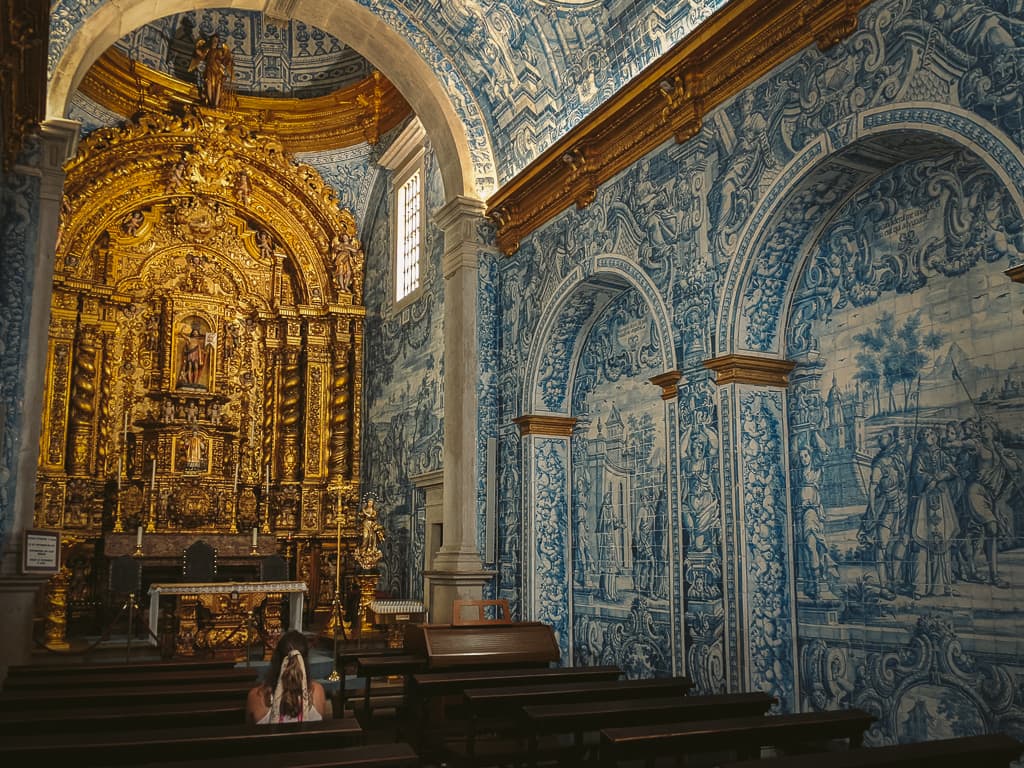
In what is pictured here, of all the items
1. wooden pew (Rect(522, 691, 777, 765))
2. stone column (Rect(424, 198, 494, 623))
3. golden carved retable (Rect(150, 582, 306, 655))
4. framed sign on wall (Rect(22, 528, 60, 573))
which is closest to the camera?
wooden pew (Rect(522, 691, 777, 765))

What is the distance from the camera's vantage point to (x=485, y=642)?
30.7 ft

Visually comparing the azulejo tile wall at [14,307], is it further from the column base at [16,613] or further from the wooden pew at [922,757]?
the wooden pew at [922,757]

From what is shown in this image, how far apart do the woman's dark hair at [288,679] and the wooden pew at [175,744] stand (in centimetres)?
48

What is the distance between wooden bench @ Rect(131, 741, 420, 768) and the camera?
4.18 m

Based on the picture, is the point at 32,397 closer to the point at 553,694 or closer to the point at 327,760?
the point at 553,694

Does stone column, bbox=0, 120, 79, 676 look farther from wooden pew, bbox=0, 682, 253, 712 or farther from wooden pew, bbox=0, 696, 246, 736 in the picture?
wooden pew, bbox=0, 696, 246, 736

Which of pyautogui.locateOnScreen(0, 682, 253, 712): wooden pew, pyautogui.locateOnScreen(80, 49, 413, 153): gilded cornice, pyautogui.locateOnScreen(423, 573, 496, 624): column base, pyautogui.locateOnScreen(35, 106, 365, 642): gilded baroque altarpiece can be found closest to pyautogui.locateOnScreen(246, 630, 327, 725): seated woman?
pyautogui.locateOnScreen(0, 682, 253, 712): wooden pew

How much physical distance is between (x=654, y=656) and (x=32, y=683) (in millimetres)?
5829

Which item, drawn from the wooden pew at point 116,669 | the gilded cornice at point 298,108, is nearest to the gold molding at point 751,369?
the wooden pew at point 116,669

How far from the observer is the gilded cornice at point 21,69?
742 cm

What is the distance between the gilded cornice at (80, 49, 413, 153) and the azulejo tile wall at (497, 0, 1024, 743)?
8.83 m

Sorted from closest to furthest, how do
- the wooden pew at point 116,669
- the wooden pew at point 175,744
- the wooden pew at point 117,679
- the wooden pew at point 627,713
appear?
the wooden pew at point 175,744, the wooden pew at point 627,713, the wooden pew at point 117,679, the wooden pew at point 116,669

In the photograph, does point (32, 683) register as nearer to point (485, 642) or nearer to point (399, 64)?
point (485, 642)

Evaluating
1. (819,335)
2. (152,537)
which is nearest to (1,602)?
(152,537)
